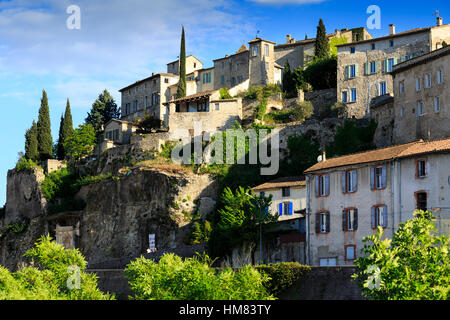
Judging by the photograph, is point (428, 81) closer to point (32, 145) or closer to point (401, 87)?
point (401, 87)

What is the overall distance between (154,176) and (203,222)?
7775 millimetres

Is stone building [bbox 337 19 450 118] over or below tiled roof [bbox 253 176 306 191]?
over

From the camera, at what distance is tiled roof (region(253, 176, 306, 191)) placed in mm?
65894

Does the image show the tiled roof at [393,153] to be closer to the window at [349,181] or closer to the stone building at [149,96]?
the window at [349,181]

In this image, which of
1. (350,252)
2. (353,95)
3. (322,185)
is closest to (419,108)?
(322,185)

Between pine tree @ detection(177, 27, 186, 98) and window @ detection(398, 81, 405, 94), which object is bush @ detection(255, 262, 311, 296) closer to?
window @ detection(398, 81, 405, 94)

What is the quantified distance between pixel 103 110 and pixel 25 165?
21.7 m

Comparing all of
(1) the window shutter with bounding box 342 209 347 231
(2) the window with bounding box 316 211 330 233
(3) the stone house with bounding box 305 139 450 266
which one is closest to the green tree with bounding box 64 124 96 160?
(3) the stone house with bounding box 305 139 450 266

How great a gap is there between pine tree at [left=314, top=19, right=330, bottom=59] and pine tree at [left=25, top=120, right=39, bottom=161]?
1580 inches

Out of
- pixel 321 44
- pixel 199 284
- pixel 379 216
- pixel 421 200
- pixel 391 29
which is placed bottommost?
pixel 199 284

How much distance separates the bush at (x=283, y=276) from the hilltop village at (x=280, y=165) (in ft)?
20.4

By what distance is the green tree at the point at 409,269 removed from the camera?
37.2 meters

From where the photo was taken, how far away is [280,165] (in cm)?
7688

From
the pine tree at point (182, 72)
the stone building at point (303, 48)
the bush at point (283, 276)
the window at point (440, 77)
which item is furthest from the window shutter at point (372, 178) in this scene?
the pine tree at point (182, 72)
